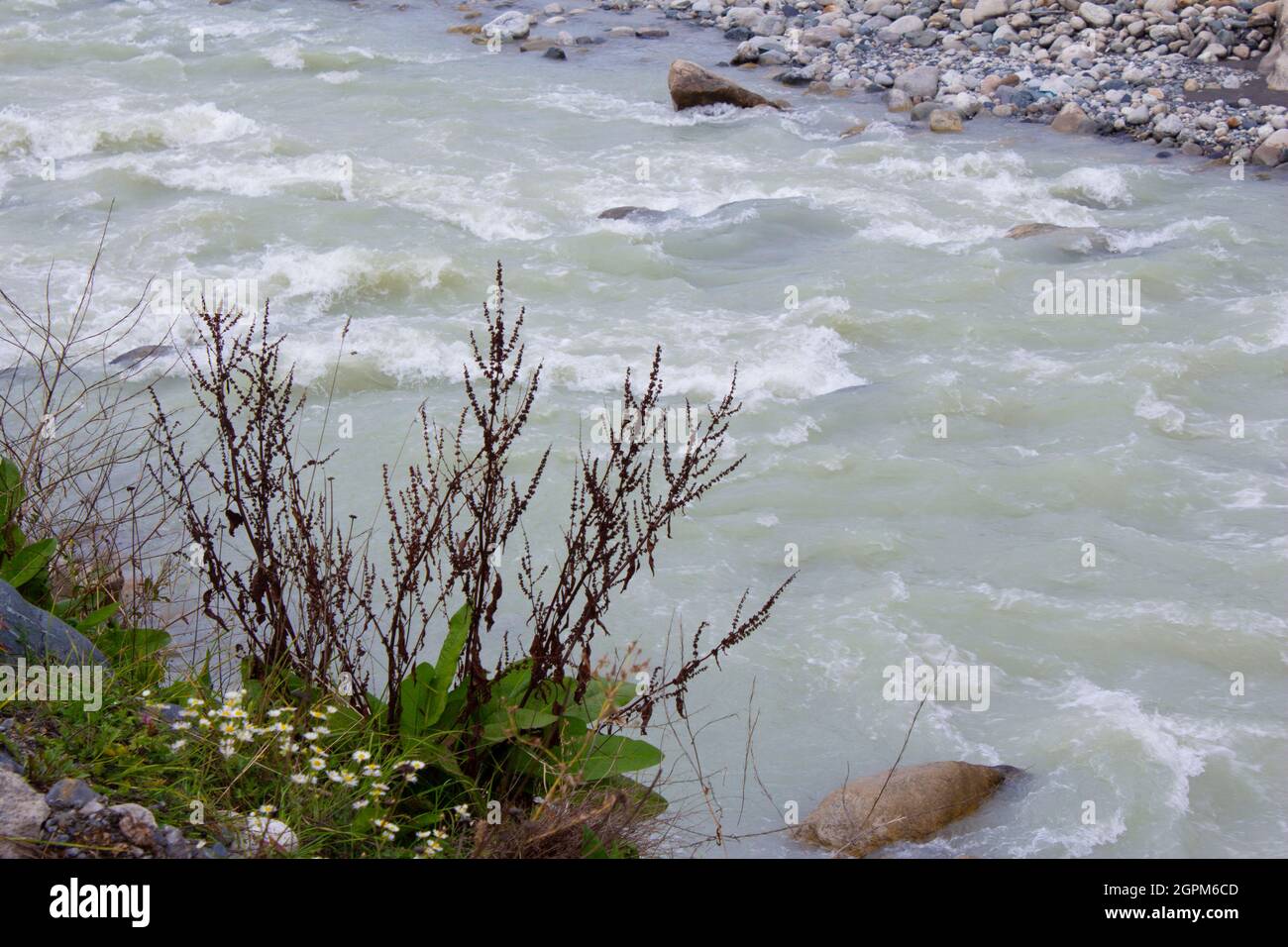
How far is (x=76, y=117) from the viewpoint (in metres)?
13.8

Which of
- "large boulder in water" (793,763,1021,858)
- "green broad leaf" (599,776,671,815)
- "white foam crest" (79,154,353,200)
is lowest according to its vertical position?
"large boulder in water" (793,763,1021,858)

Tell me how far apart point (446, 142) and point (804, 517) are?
7.81 m

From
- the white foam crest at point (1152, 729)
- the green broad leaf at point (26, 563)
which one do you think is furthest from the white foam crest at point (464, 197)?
the green broad leaf at point (26, 563)

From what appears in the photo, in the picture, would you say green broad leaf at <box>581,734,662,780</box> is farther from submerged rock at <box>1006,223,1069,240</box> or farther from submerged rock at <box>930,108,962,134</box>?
submerged rock at <box>930,108,962,134</box>

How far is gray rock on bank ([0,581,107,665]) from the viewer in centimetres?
386

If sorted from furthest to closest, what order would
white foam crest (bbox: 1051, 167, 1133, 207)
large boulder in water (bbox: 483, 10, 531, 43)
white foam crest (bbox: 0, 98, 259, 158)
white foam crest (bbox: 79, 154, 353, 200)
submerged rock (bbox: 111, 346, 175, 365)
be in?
large boulder in water (bbox: 483, 10, 531, 43) < white foam crest (bbox: 0, 98, 259, 158) < white foam crest (bbox: 1051, 167, 1133, 207) < white foam crest (bbox: 79, 154, 353, 200) < submerged rock (bbox: 111, 346, 175, 365)

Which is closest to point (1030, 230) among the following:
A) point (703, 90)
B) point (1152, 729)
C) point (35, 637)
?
point (703, 90)

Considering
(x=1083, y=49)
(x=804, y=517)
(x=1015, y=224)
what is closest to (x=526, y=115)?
(x=1015, y=224)

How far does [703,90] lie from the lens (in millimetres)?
14703

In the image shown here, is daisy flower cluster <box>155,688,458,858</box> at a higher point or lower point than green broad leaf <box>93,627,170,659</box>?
lower

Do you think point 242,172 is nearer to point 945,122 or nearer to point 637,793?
point 945,122

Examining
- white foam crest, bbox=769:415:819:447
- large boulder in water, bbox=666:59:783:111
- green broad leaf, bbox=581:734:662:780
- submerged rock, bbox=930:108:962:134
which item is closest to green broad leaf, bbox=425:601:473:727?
green broad leaf, bbox=581:734:662:780

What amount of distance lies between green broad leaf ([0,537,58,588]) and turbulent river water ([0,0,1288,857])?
264 cm

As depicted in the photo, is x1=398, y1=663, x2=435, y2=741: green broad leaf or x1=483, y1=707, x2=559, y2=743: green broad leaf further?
x1=398, y1=663, x2=435, y2=741: green broad leaf
